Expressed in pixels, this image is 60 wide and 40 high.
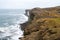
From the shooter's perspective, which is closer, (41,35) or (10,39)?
(41,35)

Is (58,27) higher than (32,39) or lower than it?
higher

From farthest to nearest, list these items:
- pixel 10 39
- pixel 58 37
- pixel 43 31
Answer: pixel 10 39 → pixel 43 31 → pixel 58 37

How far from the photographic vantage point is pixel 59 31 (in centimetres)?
2117

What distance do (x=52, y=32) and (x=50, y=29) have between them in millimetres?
833

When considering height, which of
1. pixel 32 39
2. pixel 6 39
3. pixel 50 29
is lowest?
pixel 6 39

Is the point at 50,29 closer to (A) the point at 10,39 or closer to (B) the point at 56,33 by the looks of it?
(B) the point at 56,33

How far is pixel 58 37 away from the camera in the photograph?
66.1 feet

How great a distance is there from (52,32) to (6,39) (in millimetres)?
25210

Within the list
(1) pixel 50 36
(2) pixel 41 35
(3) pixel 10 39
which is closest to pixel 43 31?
(2) pixel 41 35

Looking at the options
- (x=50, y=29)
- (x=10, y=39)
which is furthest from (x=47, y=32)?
(x=10, y=39)

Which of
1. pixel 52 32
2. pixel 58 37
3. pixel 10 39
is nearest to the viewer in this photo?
pixel 58 37

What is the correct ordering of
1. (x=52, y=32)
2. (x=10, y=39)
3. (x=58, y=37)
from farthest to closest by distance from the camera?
(x=10, y=39)
(x=52, y=32)
(x=58, y=37)

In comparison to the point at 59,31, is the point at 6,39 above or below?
below

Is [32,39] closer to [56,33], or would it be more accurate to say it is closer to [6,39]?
[56,33]
